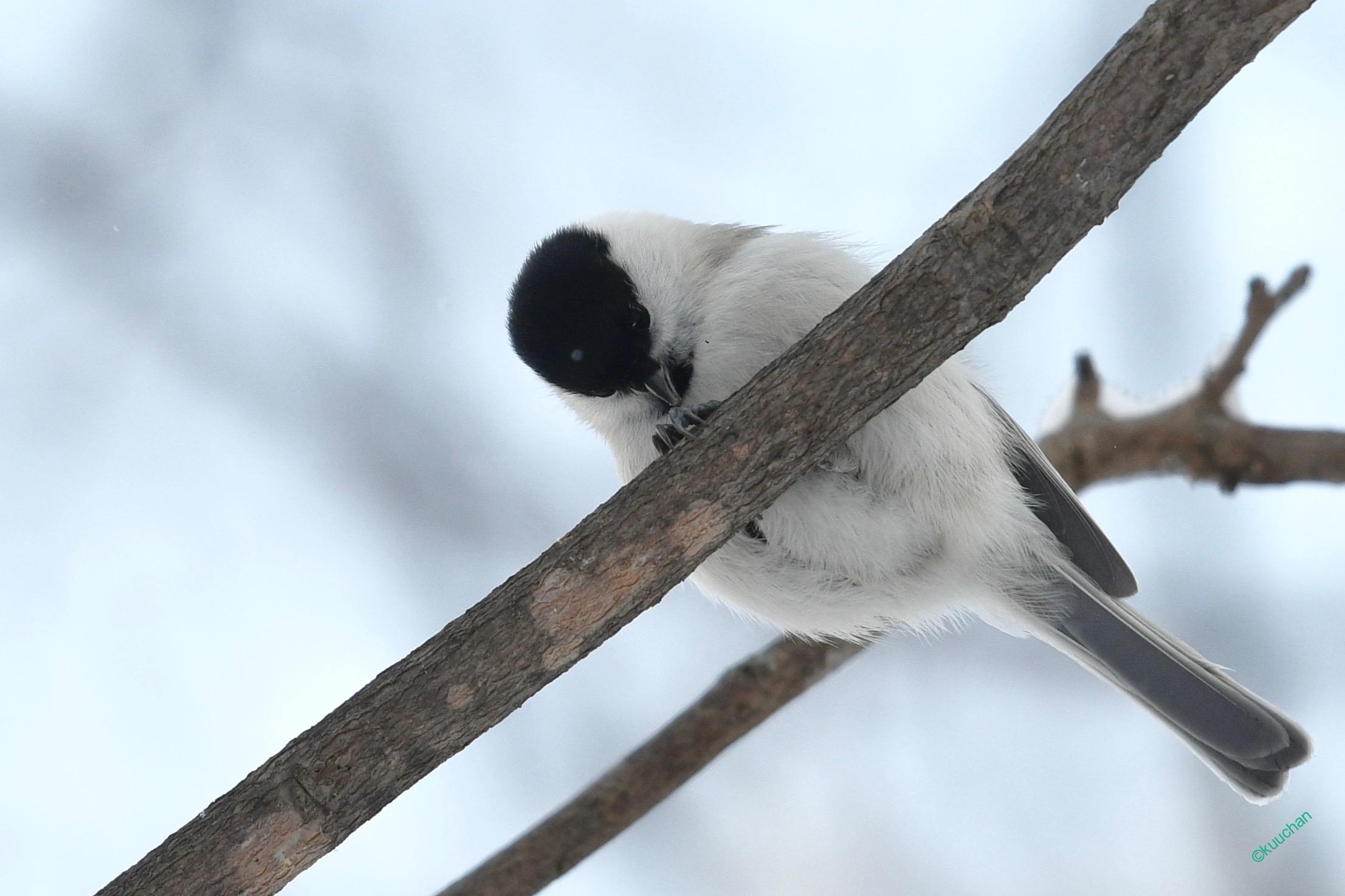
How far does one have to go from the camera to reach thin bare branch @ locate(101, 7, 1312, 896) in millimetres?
1572

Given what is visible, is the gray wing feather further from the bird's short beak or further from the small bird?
the bird's short beak

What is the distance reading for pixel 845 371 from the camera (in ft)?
5.48

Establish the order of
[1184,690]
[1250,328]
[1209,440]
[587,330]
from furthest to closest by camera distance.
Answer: [1209,440]
[1250,328]
[1184,690]
[587,330]

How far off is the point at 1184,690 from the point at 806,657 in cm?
90

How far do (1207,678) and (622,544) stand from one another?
1.52 m

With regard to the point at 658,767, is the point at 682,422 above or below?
above

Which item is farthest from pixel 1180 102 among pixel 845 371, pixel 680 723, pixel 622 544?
pixel 680 723

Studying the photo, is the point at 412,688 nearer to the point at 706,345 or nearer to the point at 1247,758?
the point at 706,345

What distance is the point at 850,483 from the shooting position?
2.17m

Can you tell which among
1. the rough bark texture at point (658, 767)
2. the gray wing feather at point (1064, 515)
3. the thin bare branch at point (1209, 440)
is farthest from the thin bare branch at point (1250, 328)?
the rough bark texture at point (658, 767)

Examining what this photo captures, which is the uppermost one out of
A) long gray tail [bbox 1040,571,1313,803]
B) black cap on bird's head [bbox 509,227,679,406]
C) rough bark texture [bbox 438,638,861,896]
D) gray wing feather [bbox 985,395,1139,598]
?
black cap on bird's head [bbox 509,227,679,406]

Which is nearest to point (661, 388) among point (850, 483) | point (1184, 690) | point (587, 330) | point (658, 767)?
point (587, 330)

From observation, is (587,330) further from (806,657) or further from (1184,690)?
(1184,690)

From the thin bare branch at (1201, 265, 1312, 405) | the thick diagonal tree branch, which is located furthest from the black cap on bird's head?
the thin bare branch at (1201, 265, 1312, 405)
